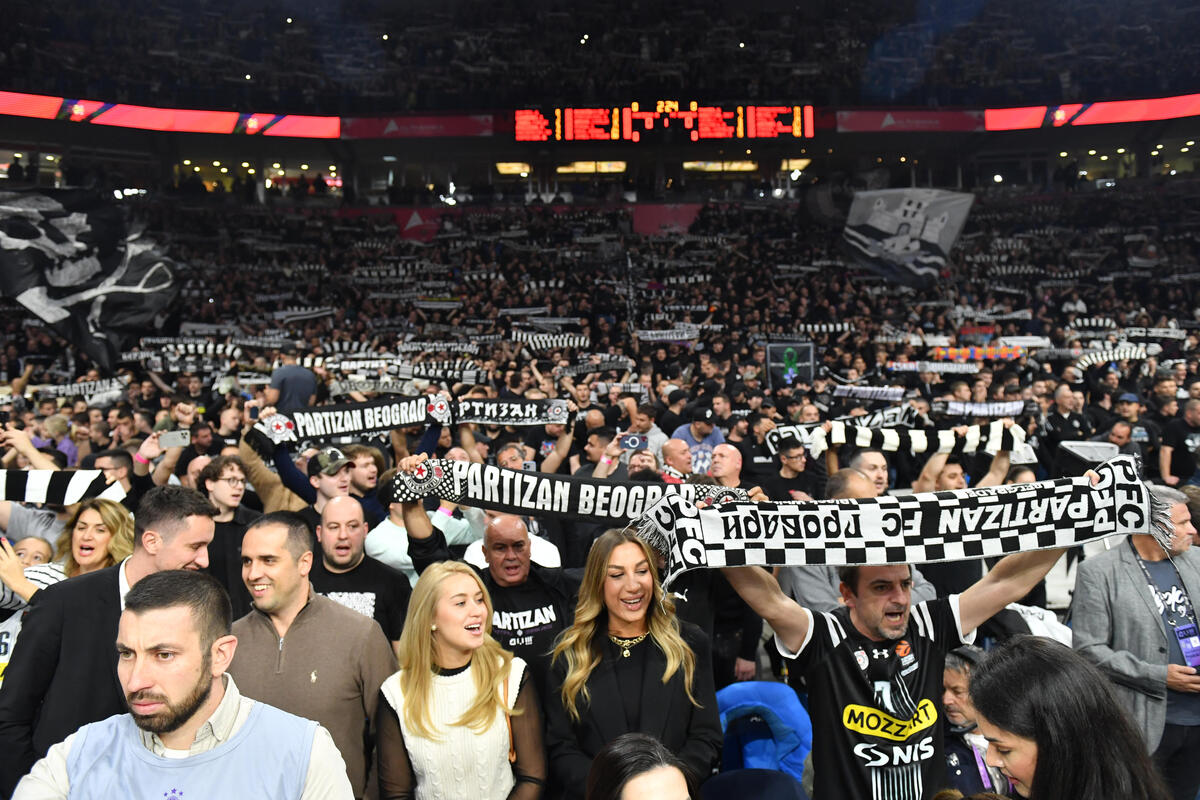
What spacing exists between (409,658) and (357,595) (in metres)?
1.20

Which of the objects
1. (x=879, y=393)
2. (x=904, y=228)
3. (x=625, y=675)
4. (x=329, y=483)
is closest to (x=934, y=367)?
(x=879, y=393)

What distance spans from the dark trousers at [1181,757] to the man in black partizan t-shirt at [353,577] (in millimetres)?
3364

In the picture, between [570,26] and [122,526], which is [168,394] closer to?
[122,526]

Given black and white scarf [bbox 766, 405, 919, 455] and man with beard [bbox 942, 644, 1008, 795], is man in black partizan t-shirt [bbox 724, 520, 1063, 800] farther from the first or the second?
black and white scarf [bbox 766, 405, 919, 455]

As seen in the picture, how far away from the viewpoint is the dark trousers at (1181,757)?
14.3ft

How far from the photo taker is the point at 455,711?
3436 millimetres

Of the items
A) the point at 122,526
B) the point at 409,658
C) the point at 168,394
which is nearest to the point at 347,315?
the point at 168,394

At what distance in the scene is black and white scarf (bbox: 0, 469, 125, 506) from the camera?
553cm

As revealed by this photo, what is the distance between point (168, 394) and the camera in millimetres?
13812

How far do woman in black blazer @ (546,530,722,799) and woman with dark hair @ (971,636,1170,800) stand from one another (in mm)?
1297

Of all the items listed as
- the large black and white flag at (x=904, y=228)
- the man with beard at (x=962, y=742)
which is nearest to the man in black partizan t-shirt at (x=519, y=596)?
the man with beard at (x=962, y=742)

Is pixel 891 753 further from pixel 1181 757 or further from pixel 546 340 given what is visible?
pixel 546 340

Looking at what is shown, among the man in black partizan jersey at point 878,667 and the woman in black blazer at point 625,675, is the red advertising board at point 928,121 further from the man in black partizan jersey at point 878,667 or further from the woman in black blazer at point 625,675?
the woman in black blazer at point 625,675

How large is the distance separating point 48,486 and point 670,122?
27.1 m
